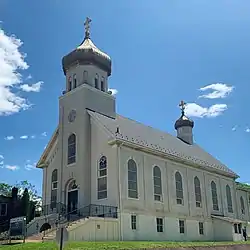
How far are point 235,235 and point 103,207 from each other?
561 inches

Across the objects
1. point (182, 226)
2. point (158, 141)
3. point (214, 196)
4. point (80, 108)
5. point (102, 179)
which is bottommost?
point (182, 226)

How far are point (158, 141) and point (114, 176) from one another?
8.78m

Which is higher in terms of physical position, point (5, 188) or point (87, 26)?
point (87, 26)

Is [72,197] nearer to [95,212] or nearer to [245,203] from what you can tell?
[95,212]

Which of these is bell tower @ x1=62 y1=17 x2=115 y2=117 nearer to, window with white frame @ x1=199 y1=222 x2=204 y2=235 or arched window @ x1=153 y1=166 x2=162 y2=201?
arched window @ x1=153 y1=166 x2=162 y2=201

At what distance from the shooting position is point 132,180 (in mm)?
28766

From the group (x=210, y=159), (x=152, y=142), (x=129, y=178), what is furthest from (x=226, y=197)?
(x=129, y=178)

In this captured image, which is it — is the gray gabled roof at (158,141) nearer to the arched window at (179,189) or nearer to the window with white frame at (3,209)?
the arched window at (179,189)

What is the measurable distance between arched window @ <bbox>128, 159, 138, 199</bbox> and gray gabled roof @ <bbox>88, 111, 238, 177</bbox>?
176 cm

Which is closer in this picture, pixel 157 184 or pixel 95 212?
pixel 95 212

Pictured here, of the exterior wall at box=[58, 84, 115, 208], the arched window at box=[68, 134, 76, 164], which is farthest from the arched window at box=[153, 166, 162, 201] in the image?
the arched window at box=[68, 134, 76, 164]

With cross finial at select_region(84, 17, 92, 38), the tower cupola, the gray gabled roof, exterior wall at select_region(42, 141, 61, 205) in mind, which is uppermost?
cross finial at select_region(84, 17, 92, 38)

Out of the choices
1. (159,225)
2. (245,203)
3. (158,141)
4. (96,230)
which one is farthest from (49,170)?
(245,203)

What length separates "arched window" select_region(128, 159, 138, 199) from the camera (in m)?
28.3
